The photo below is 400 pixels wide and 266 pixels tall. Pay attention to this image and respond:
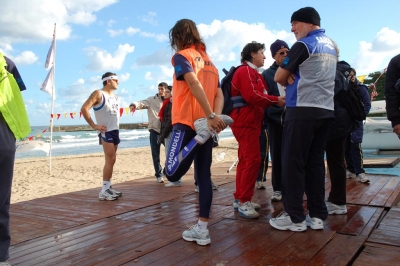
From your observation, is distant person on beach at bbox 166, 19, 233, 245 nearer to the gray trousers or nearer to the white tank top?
the gray trousers

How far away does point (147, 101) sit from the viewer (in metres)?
6.90

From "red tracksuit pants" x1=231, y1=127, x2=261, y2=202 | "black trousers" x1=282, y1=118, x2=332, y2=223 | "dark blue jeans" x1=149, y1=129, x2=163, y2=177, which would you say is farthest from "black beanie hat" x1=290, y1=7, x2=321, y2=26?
"dark blue jeans" x1=149, y1=129, x2=163, y2=177

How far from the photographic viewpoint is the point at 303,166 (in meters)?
3.04

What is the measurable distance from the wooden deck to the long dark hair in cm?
164

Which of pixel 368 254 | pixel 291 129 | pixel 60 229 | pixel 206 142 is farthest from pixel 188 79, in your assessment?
pixel 60 229

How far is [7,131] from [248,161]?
2.28m

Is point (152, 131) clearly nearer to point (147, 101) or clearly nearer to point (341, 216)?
point (147, 101)

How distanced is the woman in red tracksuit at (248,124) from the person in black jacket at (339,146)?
58 centimetres

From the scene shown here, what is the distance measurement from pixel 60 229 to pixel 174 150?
1.66m

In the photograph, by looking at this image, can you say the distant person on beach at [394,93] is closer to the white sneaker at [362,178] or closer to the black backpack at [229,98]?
the black backpack at [229,98]

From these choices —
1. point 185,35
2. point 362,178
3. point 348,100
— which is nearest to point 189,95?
point 185,35

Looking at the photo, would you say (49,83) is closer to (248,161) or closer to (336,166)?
(248,161)

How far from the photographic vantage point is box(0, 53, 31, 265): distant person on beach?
2.47 m

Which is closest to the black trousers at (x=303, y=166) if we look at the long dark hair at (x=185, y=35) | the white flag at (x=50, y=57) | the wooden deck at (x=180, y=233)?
the wooden deck at (x=180, y=233)
